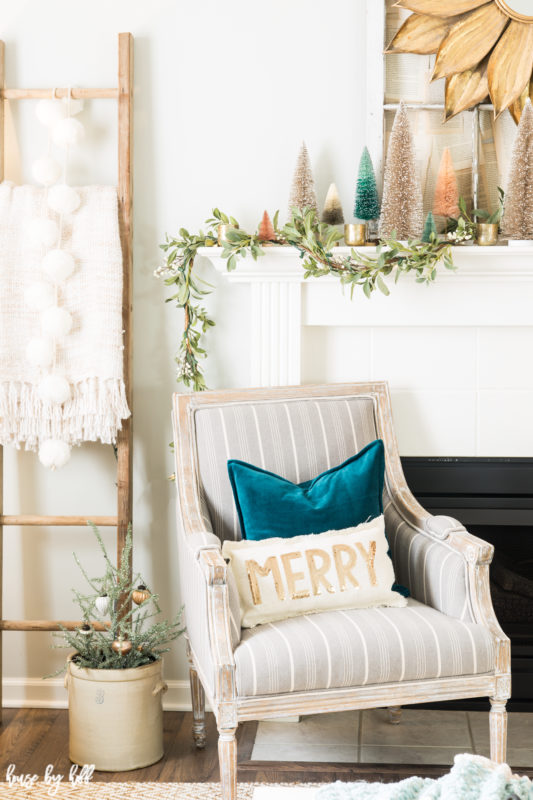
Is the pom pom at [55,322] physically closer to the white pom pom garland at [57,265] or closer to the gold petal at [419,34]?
the white pom pom garland at [57,265]

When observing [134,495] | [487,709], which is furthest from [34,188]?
[487,709]

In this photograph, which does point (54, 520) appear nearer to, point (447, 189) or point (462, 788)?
point (447, 189)

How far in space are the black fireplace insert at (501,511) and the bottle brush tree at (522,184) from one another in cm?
71

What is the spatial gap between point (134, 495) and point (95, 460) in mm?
170

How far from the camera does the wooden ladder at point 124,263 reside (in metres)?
2.54

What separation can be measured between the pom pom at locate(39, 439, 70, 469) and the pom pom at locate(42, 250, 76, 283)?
48 centimetres

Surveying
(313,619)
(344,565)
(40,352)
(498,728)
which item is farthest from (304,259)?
(498,728)

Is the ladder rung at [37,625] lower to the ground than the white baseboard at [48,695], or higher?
higher

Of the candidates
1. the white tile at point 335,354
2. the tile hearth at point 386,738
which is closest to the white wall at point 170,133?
the white tile at point 335,354

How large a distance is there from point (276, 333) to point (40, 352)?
2.32 feet

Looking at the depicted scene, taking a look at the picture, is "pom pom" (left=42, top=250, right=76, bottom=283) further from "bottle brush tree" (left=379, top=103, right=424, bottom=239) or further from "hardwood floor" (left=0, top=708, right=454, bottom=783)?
"hardwood floor" (left=0, top=708, right=454, bottom=783)

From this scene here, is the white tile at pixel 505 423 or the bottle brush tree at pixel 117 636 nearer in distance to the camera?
the bottle brush tree at pixel 117 636

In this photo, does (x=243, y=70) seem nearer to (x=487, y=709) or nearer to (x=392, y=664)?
(x=392, y=664)

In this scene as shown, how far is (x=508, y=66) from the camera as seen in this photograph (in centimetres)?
250
